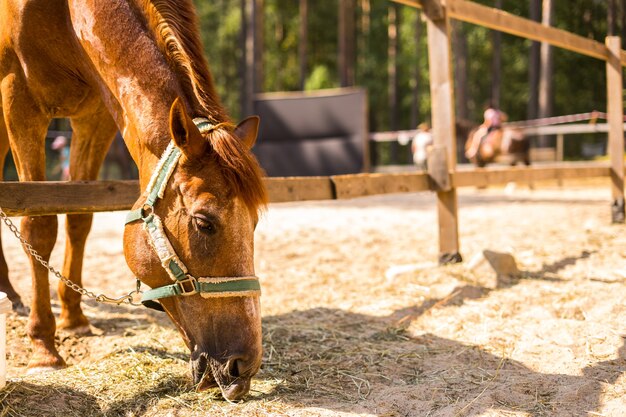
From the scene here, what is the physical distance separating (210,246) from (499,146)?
1311 cm

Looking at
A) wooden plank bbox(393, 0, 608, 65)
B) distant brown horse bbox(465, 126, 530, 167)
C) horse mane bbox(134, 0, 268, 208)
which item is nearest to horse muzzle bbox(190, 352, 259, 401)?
horse mane bbox(134, 0, 268, 208)

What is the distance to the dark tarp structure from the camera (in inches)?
548

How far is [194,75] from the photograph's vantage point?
2248 mm

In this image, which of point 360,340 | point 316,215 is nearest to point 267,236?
point 316,215

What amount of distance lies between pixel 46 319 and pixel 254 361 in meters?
1.28

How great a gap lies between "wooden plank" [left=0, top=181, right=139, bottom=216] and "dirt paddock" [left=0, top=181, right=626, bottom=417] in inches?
27.5

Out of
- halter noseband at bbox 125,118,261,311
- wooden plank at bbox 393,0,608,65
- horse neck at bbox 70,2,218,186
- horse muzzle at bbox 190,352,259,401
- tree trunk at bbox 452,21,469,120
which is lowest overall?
horse muzzle at bbox 190,352,259,401

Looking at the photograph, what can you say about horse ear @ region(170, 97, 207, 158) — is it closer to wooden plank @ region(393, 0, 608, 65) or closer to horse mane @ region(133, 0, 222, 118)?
horse mane @ region(133, 0, 222, 118)

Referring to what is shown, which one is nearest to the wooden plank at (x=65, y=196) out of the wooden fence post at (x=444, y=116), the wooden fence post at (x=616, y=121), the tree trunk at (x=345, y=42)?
the wooden fence post at (x=444, y=116)

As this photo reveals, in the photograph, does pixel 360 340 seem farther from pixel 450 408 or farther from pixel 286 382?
pixel 450 408

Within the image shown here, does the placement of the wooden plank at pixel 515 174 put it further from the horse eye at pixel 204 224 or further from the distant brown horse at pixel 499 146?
the distant brown horse at pixel 499 146

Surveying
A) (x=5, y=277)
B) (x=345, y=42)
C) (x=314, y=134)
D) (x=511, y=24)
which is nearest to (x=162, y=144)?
(x=5, y=277)

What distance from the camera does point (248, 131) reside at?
2.30 metres

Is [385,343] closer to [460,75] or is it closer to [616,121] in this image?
[616,121]
